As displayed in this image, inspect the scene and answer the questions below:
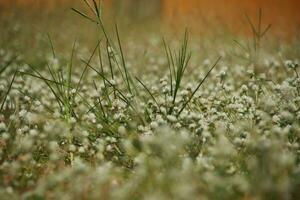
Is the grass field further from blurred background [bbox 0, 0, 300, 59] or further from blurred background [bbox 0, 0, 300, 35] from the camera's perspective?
blurred background [bbox 0, 0, 300, 35]

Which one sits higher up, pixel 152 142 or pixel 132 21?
pixel 132 21

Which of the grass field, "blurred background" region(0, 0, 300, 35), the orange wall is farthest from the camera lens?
the orange wall

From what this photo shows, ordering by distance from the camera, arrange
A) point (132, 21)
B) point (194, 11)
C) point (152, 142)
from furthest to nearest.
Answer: point (132, 21), point (194, 11), point (152, 142)

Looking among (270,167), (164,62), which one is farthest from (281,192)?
(164,62)

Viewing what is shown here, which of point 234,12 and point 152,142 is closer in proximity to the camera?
point 152,142

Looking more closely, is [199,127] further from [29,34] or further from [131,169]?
[29,34]

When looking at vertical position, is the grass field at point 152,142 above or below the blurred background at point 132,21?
below

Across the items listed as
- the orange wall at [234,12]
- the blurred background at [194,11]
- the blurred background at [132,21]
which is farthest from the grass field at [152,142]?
the orange wall at [234,12]

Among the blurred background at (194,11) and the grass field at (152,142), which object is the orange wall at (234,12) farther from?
the grass field at (152,142)

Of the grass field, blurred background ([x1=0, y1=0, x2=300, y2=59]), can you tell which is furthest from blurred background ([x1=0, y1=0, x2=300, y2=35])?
the grass field

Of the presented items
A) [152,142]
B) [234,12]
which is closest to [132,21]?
[234,12]

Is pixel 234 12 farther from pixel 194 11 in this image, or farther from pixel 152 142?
pixel 152 142

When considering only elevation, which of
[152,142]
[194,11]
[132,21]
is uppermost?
[132,21]
